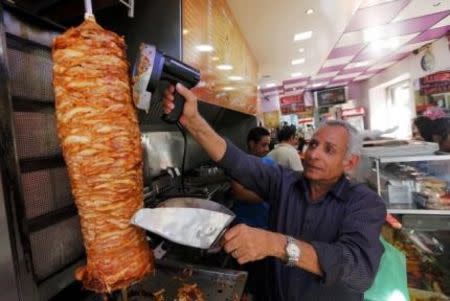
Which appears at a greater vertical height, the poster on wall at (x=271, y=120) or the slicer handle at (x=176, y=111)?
the poster on wall at (x=271, y=120)

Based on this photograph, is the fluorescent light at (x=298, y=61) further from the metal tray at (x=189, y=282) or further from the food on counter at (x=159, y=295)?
the food on counter at (x=159, y=295)

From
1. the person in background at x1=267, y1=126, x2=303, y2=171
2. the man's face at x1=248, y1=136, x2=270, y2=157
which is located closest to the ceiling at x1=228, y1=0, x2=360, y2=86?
the man's face at x1=248, y1=136, x2=270, y2=157

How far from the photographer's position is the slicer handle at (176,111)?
96 centimetres

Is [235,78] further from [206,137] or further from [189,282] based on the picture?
[189,282]

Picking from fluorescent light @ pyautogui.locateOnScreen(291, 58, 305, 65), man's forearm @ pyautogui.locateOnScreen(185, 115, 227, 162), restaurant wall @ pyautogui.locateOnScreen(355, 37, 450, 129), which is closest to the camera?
man's forearm @ pyautogui.locateOnScreen(185, 115, 227, 162)

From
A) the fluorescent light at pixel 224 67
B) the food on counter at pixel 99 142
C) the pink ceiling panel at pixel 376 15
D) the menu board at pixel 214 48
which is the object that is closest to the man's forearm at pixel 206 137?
the menu board at pixel 214 48

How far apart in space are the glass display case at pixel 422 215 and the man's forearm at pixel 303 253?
5.39ft

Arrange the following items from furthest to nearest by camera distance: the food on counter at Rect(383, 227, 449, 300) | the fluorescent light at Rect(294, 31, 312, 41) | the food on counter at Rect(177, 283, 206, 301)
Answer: the fluorescent light at Rect(294, 31, 312, 41)
the food on counter at Rect(383, 227, 449, 300)
the food on counter at Rect(177, 283, 206, 301)

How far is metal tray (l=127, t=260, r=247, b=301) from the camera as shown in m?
0.94

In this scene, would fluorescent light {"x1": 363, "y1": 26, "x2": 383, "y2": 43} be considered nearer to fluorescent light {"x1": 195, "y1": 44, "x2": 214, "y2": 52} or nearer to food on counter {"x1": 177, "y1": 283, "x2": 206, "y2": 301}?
fluorescent light {"x1": 195, "y1": 44, "x2": 214, "y2": 52}

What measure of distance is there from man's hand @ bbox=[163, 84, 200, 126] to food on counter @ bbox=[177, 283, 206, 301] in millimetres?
569

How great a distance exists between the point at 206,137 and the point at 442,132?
2931 mm

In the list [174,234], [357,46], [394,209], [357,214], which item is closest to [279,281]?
[357,214]

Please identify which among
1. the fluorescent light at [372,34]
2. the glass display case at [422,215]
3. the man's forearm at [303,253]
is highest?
the fluorescent light at [372,34]
